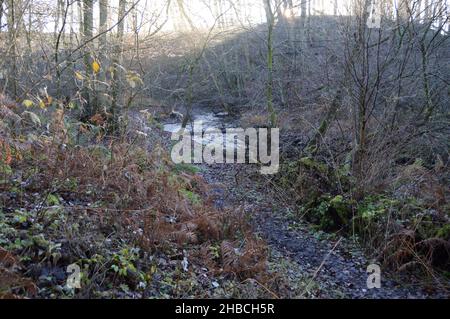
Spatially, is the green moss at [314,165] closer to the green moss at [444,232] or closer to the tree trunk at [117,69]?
the green moss at [444,232]

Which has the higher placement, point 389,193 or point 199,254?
point 389,193

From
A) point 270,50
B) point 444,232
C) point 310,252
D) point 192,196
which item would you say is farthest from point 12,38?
point 444,232

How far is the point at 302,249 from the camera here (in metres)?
6.39

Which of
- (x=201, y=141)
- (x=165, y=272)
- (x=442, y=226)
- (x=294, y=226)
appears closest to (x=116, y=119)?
(x=201, y=141)

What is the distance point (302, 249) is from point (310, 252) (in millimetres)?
158

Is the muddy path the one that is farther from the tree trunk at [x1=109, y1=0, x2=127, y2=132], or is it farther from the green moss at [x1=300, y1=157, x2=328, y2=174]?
the tree trunk at [x1=109, y1=0, x2=127, y2=132]

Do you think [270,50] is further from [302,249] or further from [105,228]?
[105,228]

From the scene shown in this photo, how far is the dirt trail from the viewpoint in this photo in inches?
203

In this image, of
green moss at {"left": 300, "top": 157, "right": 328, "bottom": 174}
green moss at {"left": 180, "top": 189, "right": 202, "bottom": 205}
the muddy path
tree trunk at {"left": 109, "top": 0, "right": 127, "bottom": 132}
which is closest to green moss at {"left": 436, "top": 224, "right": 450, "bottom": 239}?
the muddy path

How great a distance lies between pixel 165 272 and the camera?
488cm

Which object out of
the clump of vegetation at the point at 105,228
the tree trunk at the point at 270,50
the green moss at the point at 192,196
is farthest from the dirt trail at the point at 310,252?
the tree trunk at the point at 270,50
